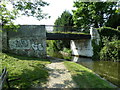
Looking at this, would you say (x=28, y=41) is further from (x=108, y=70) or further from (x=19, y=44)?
(x=108, y=70)

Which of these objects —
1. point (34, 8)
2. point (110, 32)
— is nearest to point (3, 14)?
point (34, 8)

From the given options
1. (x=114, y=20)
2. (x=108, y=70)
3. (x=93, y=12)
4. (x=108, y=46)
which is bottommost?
(x=108, y=70)

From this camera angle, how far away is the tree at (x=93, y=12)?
881 inches

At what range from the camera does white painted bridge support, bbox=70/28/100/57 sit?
17.1 m

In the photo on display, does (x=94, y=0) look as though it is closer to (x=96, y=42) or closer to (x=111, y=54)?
(x=96, y=42)

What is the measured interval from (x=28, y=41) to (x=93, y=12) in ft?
53.5

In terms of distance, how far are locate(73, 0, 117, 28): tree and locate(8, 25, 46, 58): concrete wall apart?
547 inches

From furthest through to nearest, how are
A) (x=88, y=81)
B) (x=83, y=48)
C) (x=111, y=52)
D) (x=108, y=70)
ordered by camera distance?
(x=83, y=48)
(x=111, y=52)
(x=108, y=70)
(x=88, y=81)

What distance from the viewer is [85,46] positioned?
19.3 m

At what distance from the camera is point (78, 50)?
21391mm

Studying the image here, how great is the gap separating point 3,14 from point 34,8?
2.05 meters

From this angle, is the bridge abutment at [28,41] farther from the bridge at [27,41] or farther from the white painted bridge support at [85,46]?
the white painted bridge support at [85,46]

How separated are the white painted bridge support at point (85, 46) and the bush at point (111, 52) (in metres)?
2.52

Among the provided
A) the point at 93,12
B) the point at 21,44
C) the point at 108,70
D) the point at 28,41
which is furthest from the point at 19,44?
the point at 93,12
